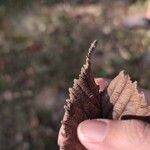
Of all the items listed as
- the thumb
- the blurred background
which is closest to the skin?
the thumb

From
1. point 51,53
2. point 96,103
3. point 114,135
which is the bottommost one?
point 51,53

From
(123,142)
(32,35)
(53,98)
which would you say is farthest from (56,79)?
(123,142)

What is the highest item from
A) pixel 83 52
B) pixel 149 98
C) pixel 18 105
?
pixel 149 98

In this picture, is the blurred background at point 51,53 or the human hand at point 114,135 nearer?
the human hand at point 114,135

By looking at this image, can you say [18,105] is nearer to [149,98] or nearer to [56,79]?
[56,79]

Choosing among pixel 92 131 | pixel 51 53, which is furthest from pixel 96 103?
pixel 51 53

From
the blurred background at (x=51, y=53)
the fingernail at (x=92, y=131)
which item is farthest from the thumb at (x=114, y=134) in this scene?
the blurred background at (x=51, y=53)

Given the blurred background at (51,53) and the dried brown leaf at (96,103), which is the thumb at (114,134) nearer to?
the dried brown leaf at (96,103)

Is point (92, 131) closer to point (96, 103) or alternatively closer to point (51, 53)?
point (96, 103)
